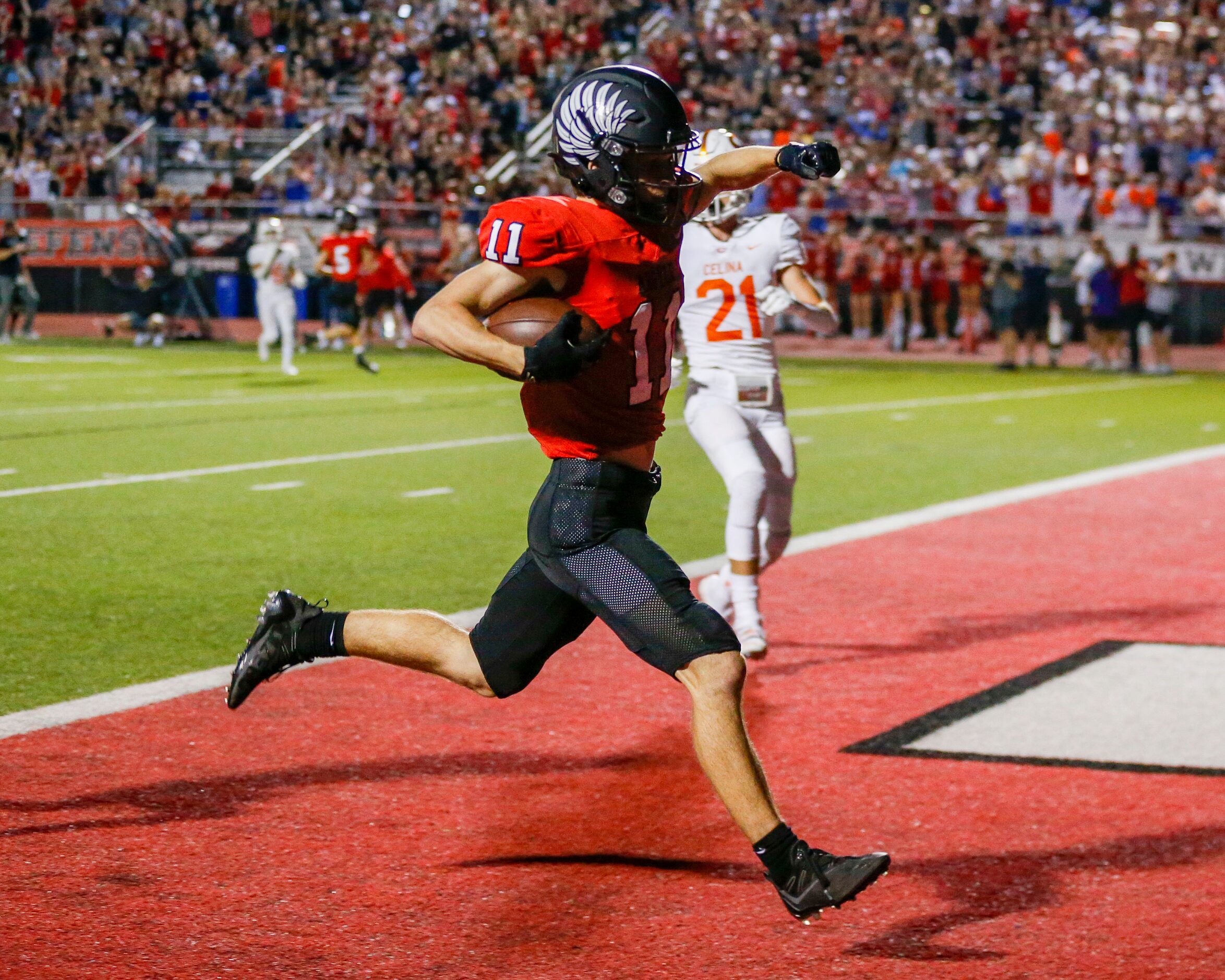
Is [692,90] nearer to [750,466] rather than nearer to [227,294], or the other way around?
[227,294]

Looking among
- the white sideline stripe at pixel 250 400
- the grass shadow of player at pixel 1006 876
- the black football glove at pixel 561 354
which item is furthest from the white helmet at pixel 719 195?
the white sideline stripe at pixel 250 400

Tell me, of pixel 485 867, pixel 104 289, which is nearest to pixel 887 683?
pixel 485 867

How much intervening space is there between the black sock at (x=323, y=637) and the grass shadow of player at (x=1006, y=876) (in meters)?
1.50

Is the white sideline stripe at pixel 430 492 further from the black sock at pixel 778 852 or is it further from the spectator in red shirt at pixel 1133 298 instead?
the spectator in red shirt at pixel 1133 298

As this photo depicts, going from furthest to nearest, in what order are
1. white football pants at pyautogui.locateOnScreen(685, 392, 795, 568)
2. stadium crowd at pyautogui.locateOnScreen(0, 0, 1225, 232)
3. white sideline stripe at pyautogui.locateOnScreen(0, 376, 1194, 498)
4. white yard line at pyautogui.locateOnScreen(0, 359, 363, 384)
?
stadium crowd at pyautogui.locateOnScreen(0, 0, 1225, 232) < white yard line at pyautogui.locateOnScreen(0, 359, 363, 384) < white sideline stripe at pyautogui.locateOnScreen(0, 376, 1194, 498) < white football pants at pyautogui.locateOnScreen(685, 392, 795, 568)

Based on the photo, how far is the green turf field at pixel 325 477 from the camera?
7.48m

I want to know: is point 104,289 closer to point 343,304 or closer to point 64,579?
point 343,304

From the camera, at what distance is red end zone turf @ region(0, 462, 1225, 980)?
380 cm

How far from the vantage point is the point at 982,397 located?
2059 cm

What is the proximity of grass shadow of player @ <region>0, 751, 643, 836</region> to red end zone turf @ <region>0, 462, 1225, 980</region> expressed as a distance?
1 centimetres

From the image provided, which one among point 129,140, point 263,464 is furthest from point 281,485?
point 129,140

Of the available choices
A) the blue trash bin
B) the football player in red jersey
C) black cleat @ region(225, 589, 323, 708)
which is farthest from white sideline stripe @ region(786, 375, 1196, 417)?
the blue trash bin

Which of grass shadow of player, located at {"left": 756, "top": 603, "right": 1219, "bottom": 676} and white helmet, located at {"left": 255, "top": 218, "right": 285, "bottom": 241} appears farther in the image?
white helmet, located at {"left": 255, "top": 218, "right": 285, "bottom": 241}

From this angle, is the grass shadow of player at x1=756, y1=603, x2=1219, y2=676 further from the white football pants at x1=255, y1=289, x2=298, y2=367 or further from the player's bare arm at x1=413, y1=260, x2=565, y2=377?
the white football pants at x1=255, y1=289, x2=298, y2=367
